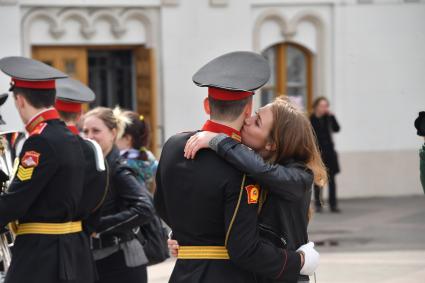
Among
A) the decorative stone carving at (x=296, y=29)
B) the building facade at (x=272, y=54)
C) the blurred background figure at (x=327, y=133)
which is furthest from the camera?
the decorative stone carving at (x=296, y=29)

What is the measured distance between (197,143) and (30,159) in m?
1.11

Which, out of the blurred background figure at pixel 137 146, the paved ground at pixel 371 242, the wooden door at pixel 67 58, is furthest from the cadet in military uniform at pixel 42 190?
the wooden door at pixel 67 58

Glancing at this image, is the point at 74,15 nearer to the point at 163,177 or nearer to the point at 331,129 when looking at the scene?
the point at 331,129

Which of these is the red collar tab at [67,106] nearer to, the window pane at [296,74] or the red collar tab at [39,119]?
the red collar tab at [39,119]

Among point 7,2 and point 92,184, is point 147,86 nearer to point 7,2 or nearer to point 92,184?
point 7,2

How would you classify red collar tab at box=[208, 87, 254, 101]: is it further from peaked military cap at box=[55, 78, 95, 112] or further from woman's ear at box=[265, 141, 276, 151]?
peaked military cap at box=[55, 78, 95, 112]

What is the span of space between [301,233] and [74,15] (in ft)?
39.3

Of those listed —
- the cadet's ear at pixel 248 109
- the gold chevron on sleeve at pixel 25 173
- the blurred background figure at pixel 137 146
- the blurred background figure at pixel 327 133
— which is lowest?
the blurred background figure at pixel 327 133

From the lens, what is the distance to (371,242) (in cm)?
1299

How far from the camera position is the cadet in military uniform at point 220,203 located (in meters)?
4.29

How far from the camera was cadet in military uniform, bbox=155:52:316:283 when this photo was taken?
Answer: 169 inches

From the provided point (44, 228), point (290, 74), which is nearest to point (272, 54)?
point (290, 74)

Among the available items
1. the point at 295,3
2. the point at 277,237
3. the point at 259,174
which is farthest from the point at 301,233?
the point at 295,3

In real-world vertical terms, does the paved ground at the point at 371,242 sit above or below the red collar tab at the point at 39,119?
below
